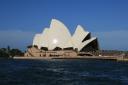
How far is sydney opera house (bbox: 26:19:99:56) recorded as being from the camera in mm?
112375

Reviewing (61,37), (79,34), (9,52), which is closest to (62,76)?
(79,34)

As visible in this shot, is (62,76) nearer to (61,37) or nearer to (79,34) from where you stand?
(79,34)

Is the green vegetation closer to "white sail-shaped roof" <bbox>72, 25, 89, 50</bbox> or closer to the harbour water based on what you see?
"white sail-shaped roof" <bbox>72, 25, 89, 50</bbox>

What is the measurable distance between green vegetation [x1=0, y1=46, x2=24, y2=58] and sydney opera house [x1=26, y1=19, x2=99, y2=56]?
81.3 ft

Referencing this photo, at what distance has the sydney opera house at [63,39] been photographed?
369 feet

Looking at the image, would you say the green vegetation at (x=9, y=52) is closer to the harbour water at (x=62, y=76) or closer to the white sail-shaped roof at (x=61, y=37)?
the white sail-shaped roof at (x=61, y=37)

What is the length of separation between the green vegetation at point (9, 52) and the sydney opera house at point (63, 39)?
976 inches

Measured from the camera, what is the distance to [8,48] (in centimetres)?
15350

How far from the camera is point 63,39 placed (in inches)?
4599

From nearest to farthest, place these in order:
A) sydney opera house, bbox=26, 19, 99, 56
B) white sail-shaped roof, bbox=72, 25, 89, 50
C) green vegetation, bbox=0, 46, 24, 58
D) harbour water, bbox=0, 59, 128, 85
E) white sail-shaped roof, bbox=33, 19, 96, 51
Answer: harbour water, bbox=0, 59, 128, 85 < white sail-shaped roof, bbox=72, 25, 89, 50 < white sail-shaped roof, bbox=33, 19, 96, 51 < sydney opera house, bbox=26, 19, 99, 56 < green vegetation, bbox=0, 46, 24, 58

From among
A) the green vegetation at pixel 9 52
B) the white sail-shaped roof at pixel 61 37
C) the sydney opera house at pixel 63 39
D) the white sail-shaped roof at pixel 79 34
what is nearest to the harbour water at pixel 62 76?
the white sail-shaped roof at pixel 79 34

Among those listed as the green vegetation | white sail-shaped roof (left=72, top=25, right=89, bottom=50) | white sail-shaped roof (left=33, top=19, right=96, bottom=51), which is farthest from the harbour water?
the green vegetation

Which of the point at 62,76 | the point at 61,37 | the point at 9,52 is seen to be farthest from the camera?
the point at 9,52

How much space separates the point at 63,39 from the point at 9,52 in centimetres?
3933
